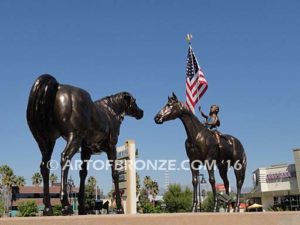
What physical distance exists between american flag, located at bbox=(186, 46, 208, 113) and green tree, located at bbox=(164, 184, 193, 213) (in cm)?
3299

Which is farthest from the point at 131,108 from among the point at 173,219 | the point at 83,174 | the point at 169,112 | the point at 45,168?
the point at 173,219

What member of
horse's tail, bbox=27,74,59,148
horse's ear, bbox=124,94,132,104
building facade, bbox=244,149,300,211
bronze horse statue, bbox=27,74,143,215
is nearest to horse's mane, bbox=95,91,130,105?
horse's ear, bbox=124,94,132,104

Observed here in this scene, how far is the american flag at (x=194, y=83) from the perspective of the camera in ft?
34.3

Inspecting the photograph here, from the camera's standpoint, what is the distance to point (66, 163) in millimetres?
5160

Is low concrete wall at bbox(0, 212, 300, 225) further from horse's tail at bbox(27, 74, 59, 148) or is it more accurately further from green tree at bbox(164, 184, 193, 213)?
green tree at bbox(164, 184, 193, 213)

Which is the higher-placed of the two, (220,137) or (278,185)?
(220,137)

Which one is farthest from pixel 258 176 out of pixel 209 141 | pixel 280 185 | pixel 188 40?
pixel 209 141

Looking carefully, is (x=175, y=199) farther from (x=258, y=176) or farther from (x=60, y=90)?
(x=60, y=90)

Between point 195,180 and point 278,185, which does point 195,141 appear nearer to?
point 195,180

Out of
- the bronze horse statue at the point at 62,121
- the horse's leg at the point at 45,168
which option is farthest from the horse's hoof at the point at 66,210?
the horse's leg at the point at 45,168

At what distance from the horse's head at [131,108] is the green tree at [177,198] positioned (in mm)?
36392

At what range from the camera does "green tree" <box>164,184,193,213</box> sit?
142 ft

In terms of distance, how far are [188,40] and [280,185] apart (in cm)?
3947

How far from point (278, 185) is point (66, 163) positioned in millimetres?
45871
